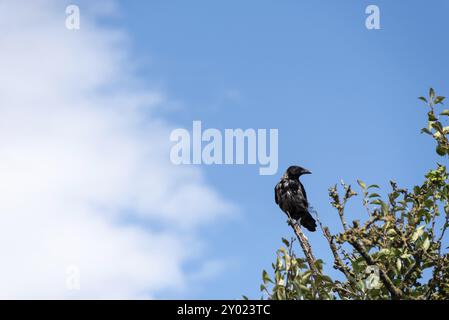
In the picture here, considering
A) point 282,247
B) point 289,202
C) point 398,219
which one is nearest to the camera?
point 282,247

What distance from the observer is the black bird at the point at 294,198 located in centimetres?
1658

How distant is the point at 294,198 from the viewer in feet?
54.5

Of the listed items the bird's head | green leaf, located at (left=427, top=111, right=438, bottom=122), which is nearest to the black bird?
the bird's head

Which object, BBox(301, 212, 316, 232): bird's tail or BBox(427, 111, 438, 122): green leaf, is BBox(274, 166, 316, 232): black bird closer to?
BBox(301, 212, 316, 232): bird's tail

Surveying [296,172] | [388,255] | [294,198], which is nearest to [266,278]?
[388,255]

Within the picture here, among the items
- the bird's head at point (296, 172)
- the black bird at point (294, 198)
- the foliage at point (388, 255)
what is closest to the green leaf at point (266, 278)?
the foliage at point (388, 255)

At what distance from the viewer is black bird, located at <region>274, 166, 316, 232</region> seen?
16.6 meters

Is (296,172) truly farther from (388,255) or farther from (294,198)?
(388,255)

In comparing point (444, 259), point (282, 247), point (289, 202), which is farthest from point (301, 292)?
point (289, 202)

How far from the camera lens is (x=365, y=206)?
366 inches
